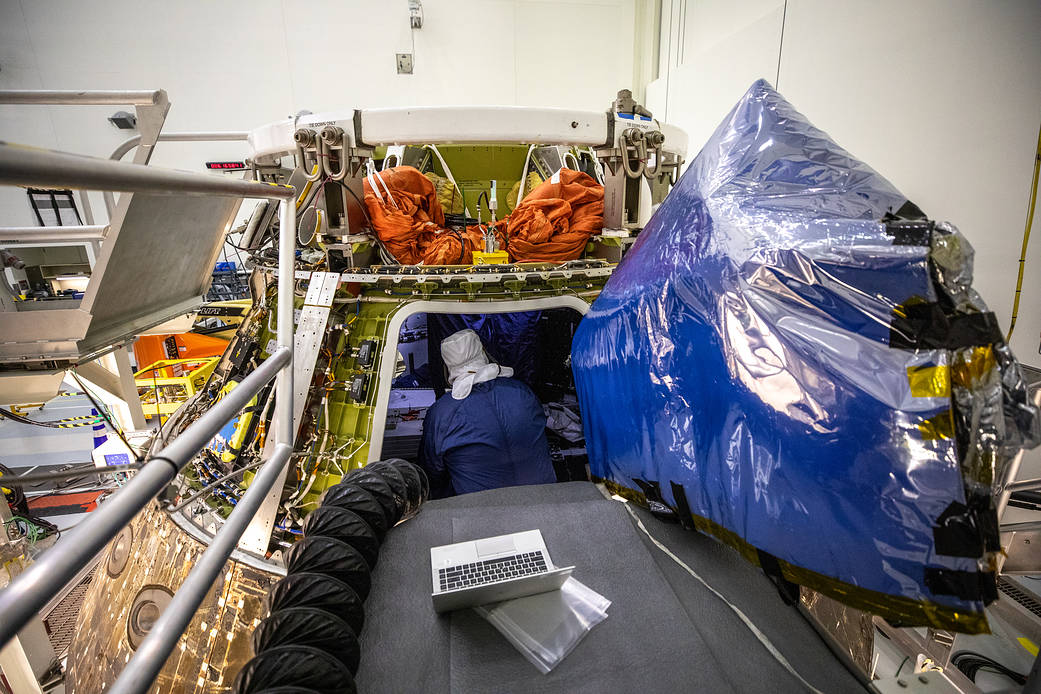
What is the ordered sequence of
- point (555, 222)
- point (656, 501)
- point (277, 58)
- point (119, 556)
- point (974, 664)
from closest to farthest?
point (656, 501) → point (119, 556) → point (974, 664) → point (555, 222) → point (277, 58)

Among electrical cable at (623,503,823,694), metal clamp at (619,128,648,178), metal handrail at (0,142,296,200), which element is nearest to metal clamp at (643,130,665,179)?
metal clamp at (619,128,648,178)

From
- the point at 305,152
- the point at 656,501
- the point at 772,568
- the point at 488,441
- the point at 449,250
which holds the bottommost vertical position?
the point at 488,441

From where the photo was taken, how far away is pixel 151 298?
94.6 inches

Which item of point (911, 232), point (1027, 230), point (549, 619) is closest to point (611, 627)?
point (549, 619)

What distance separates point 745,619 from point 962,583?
1.92ft

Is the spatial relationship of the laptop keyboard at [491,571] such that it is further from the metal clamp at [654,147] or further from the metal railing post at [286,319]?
the metal clamp at [654,147]

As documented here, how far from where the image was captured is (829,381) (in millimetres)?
971

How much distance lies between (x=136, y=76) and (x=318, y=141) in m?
7.38

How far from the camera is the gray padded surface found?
3.79 feet

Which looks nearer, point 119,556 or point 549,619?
point 549,619

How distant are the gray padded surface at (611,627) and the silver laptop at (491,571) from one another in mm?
66

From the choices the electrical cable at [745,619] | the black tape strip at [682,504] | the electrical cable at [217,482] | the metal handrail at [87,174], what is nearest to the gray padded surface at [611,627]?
the electrical cable at [745,619]

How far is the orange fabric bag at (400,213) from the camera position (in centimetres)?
280

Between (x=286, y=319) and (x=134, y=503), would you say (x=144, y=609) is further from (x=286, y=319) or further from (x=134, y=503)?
(x=134, y=503)
